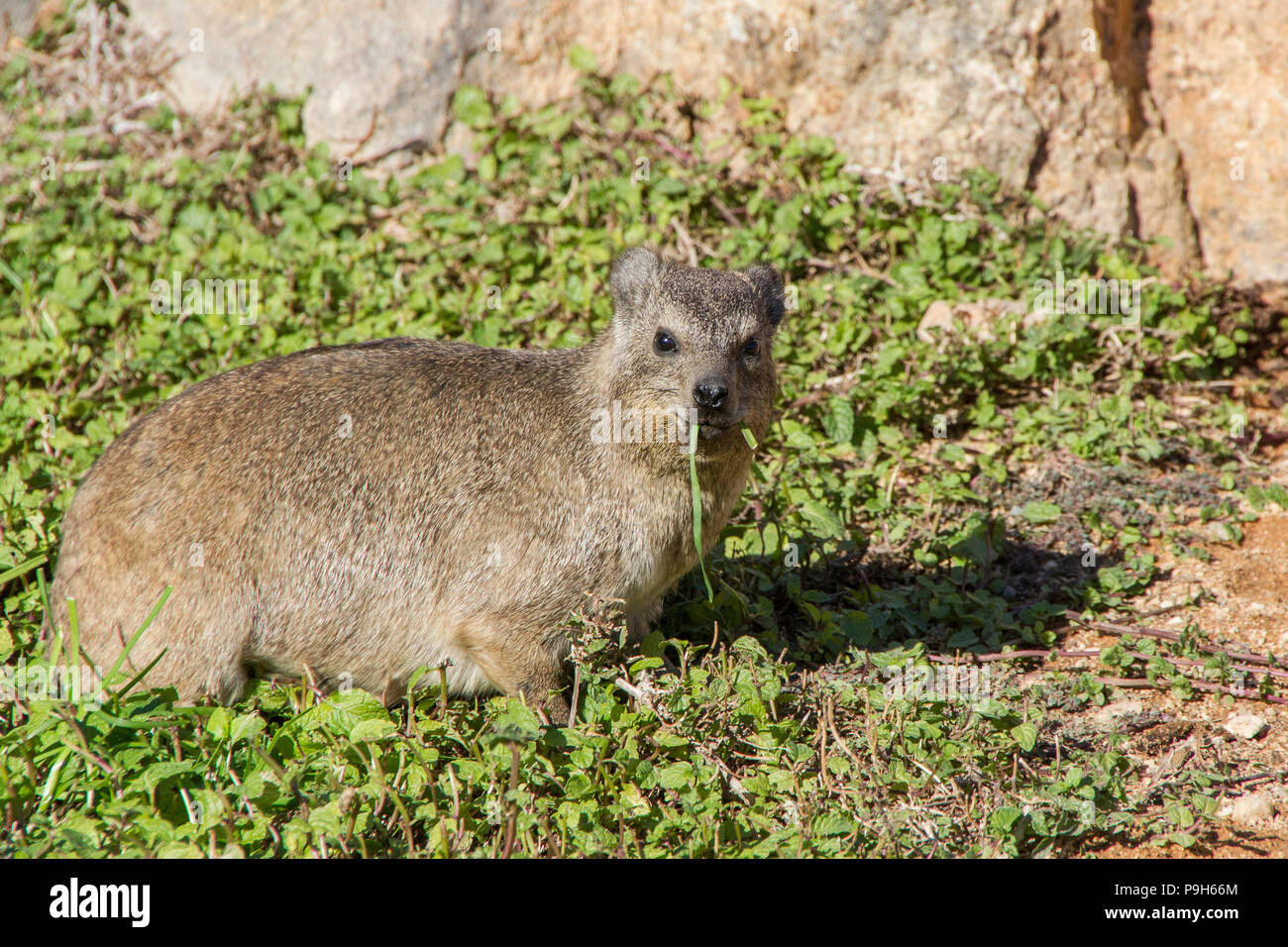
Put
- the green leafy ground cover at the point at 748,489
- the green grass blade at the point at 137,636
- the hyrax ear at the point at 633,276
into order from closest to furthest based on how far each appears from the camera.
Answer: the green leafy ground cover at the point at 748,489
the green grass blade at the point at 137,636
the hyrax ear at the point at 633,276

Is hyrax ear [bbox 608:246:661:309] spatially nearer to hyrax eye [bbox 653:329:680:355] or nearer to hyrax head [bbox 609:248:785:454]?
hyrax head [bbox 609:248:785:454]

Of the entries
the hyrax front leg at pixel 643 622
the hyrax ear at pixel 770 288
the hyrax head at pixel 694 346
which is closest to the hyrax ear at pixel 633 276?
the hyrax head at pixel 694 346

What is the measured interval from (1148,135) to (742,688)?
5.46 meters

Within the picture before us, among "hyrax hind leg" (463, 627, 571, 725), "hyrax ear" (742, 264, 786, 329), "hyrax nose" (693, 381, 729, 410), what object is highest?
"hyrax ear" (742, 264, 786, 329)

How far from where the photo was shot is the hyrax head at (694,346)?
4477 millimetres

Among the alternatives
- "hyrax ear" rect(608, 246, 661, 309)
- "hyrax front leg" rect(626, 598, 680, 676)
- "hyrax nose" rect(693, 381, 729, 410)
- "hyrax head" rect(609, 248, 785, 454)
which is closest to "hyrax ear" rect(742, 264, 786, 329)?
"hyrax head" rect(609, 248, 785, 454)

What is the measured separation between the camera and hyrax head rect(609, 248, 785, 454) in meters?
4.48

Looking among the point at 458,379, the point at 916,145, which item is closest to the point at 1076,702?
the point at 458,379

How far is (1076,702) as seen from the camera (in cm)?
479

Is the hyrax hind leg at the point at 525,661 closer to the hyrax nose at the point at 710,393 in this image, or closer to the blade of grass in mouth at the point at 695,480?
the blade of grass in mouth at the point at 695,480

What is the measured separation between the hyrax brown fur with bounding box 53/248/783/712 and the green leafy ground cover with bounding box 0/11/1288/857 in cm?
25

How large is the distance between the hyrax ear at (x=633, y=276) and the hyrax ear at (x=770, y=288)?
0.45m

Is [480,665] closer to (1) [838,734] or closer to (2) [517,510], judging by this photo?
(2) [517,510]

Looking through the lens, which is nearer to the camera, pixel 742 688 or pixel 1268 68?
pixel 742 688
